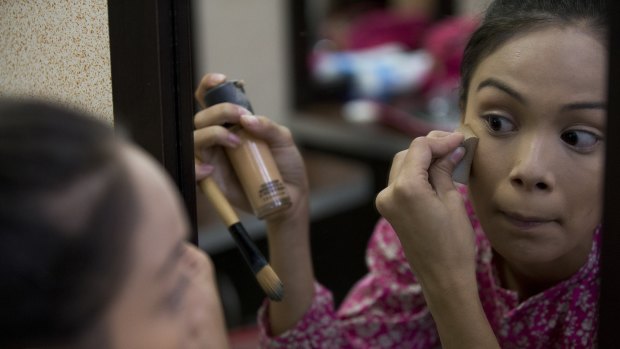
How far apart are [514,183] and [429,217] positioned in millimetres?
97

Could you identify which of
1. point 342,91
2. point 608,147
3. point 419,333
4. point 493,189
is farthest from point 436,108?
point 608,147

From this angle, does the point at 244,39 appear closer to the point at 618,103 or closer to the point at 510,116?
the point at 510,116

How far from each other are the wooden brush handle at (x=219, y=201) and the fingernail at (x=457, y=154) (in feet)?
0.68

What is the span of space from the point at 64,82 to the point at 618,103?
484 mm

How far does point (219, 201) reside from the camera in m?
0.85

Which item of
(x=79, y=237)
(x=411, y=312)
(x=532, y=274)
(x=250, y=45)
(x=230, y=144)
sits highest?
(x=79, y=237)

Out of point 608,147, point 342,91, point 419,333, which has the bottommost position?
point 342,91

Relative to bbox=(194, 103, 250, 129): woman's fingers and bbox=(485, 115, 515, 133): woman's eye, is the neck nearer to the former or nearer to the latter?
bbox=(485, 115, 515, 133): woman's eye

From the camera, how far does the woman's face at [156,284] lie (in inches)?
19.8

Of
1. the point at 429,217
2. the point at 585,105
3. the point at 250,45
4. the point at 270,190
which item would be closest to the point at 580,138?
the point at 585,105

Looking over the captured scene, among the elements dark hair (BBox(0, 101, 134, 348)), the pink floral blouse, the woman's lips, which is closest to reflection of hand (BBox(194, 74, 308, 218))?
the pink floral blouse

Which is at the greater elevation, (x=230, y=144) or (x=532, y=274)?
(x=230, y=144)

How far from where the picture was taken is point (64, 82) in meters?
0.80

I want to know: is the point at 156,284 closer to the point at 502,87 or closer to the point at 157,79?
the point at 157,79
